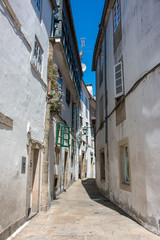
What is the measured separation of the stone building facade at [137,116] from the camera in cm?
473

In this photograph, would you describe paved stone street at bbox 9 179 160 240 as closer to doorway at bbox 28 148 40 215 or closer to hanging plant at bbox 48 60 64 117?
doorway at bbox 28 148 40 215

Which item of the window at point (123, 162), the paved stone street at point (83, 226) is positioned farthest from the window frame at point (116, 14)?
the paved stone street at point (83, 226)

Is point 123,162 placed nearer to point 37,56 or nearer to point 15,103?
point 15,103

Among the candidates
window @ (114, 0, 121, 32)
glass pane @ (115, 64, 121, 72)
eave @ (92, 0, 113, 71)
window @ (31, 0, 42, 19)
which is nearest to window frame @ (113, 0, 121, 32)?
window @ (114, 0, 121, 32)

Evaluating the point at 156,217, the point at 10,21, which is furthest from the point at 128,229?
the point at 10,21

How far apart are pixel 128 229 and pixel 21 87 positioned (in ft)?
14.0

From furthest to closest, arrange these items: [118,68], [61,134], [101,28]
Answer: [101,28] < [61,134] < [118,68]

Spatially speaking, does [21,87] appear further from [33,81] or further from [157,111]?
[157,111]

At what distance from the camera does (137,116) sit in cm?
567

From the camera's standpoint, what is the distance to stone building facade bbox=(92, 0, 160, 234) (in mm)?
4730

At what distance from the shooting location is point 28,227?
16.1 feet

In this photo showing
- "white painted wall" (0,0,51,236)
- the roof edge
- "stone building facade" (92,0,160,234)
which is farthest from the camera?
the roof edge

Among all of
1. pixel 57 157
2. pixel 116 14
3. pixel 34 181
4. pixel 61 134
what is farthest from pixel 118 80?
pixel 57 157

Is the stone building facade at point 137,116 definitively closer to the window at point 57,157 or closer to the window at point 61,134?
the window at point 61,134
